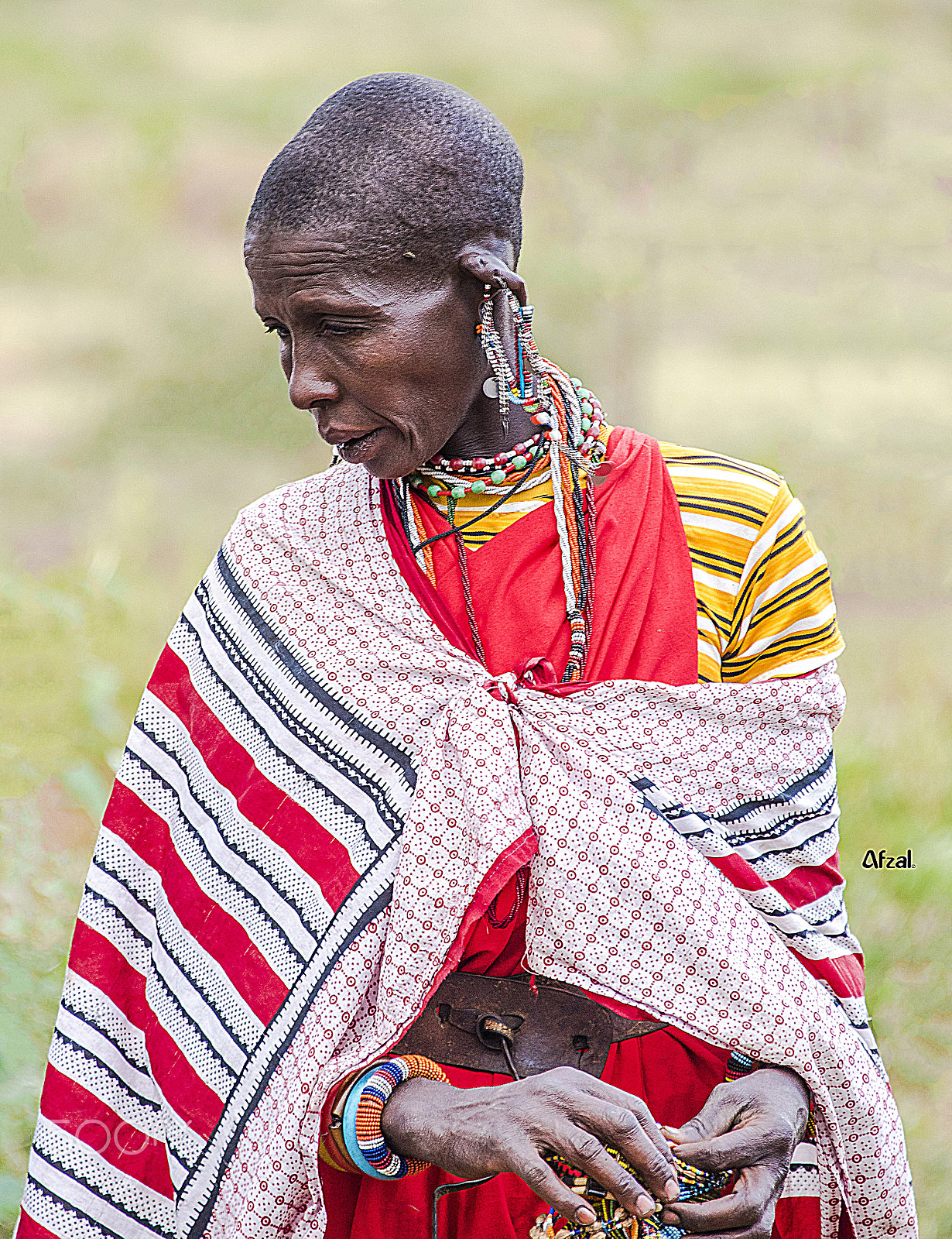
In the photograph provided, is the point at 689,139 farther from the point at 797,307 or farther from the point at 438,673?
the point at 438,673

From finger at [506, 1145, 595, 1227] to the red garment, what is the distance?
176 mm

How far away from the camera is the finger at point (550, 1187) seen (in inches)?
51.9

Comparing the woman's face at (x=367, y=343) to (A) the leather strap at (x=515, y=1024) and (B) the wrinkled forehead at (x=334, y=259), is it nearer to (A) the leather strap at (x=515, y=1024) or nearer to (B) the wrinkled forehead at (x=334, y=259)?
(B) the wrinkled forehead at (x=334, y=259)

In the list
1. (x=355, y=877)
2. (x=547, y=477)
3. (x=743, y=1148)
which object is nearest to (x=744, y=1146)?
(x=743, y=1148)

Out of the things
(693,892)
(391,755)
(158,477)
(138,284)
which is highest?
(138,284)

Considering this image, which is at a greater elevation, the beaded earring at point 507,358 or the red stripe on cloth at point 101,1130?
the beaded earring at point 507,358

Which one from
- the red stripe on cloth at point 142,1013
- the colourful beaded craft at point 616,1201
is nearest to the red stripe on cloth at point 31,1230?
the red stripe on cloth at point 142,1013

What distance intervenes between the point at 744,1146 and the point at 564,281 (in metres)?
3.74

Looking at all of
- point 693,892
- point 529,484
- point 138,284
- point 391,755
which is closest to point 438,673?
point 391,755

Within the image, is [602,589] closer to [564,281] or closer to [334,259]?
[334,259]

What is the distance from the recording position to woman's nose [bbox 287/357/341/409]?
148 cm

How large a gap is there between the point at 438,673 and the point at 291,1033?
45 centimetres

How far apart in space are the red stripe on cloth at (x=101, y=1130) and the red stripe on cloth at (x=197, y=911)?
292 mm

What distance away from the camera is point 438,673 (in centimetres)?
156
